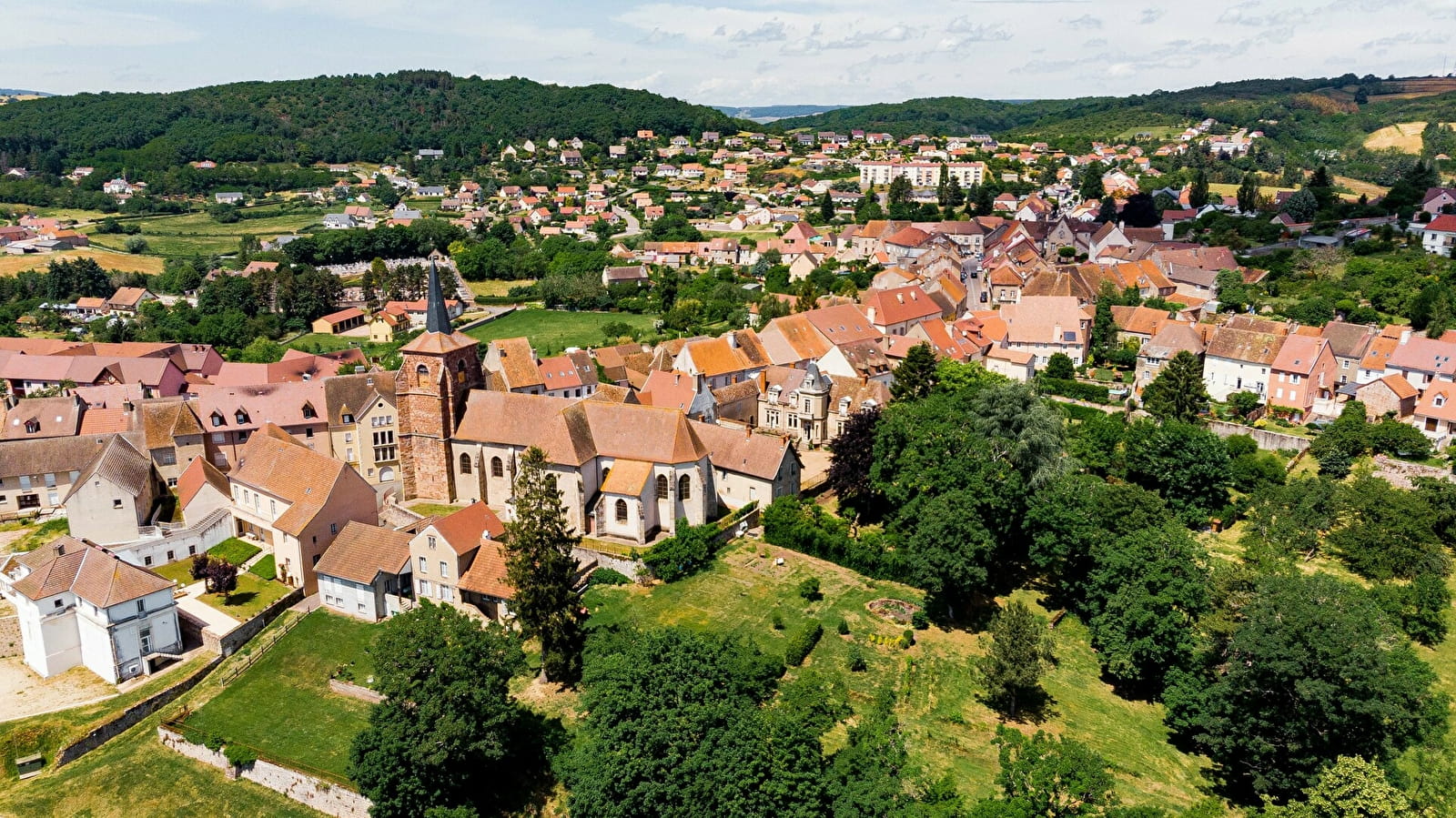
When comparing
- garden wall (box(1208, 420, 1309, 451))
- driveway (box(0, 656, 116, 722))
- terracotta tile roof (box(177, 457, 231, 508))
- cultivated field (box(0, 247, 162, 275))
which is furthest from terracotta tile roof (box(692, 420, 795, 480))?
cultivated field (box(0, 247, 162, 275))

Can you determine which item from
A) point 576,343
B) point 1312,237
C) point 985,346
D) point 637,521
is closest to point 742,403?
point 637,521

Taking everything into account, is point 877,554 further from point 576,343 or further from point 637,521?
point 576,343

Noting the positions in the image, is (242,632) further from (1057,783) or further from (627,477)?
(1057,783)

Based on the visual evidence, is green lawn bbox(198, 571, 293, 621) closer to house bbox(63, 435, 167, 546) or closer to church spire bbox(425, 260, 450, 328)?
house bbox(63, 435, 167, 546)

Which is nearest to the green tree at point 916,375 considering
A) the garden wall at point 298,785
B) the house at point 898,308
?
the house at point 898,308

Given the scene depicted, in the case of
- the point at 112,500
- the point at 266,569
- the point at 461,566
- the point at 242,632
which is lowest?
the point at 242,632

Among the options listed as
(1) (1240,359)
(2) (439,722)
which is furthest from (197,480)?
(1) (1240,359)

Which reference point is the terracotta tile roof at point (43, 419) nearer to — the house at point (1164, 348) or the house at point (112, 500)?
the house at point (112, 500)
